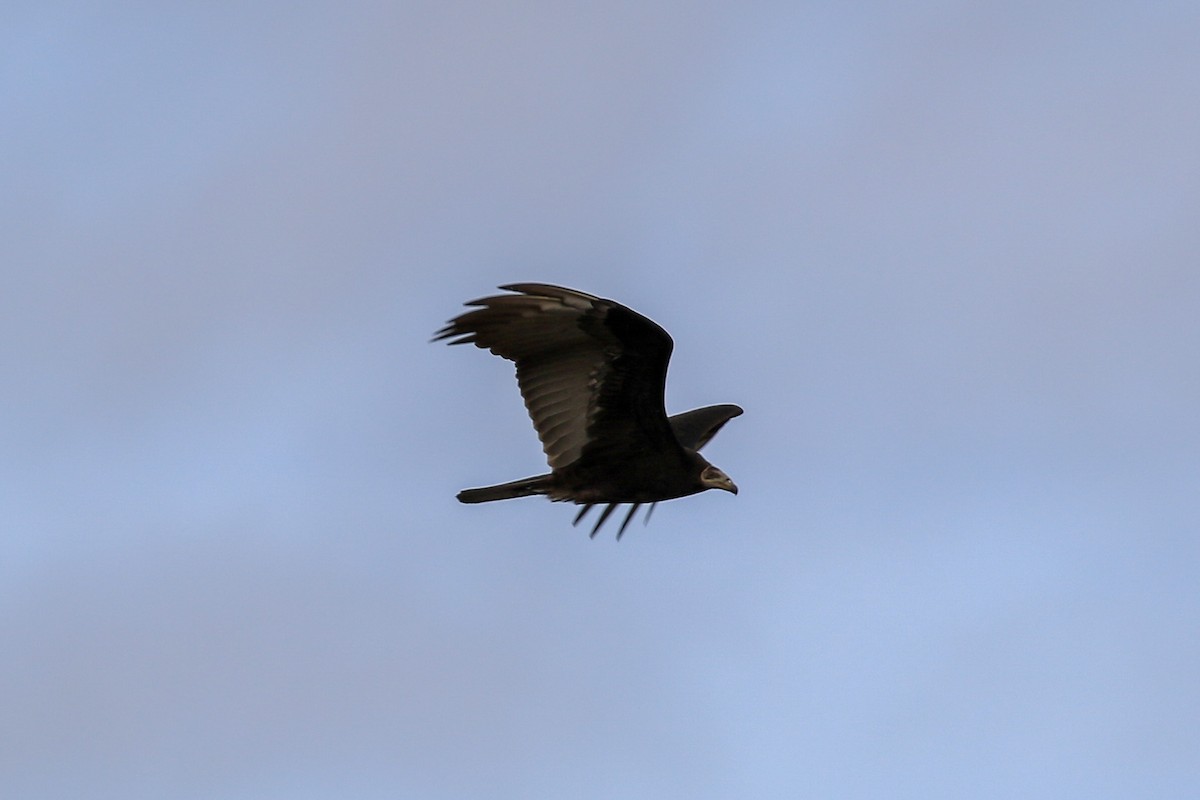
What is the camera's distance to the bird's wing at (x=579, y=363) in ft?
49.0

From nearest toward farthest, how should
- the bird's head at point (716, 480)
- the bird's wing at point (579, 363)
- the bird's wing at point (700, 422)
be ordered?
the bird's wing at point (579, 363), the bird's head at point (716, 480), the bird's wing at point (700, 422)

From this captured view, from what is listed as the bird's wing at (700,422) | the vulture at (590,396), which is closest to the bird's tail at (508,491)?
the vulture at (590,396)

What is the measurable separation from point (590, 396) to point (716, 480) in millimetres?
1274

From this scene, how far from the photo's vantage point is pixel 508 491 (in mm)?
15750

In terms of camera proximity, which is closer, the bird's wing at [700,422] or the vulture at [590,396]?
the vulture at [590,396]

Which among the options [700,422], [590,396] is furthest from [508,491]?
[700,422]

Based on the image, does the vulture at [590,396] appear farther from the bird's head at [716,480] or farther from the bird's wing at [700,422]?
the bird's wing at [700,422]

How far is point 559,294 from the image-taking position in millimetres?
14820

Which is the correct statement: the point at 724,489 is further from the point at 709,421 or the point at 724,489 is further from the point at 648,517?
the point at 709,421

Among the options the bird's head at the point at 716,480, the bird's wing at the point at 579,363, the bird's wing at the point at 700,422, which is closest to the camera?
the bird's wing at the point at 579,363

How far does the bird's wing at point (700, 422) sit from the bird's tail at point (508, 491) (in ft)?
7.39

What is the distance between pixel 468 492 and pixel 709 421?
3331mm

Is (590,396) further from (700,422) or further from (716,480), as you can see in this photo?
(700,422)

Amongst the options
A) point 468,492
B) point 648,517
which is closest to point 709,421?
point 648,517
